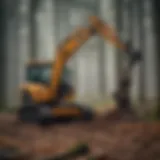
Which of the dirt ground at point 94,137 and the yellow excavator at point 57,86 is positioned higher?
the yellow excavator at point 57,86

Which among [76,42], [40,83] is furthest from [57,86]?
[76,42]

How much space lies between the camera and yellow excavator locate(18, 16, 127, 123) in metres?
1.92

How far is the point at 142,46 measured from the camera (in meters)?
1.93

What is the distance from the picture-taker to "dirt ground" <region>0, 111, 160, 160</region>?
5.77ft

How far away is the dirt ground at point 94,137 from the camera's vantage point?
1.76 meters

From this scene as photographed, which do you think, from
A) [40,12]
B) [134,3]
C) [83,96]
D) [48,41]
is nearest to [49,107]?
[83,96]

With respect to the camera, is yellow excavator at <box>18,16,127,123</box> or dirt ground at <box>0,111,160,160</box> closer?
dirt ground at <box>0,111,160,160</box>

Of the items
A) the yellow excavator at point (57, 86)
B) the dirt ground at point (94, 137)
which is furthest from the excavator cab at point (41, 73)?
the dirt ground at point (94, 137)

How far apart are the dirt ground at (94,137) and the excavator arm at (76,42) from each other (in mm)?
220

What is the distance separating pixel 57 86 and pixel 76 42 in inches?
9.5

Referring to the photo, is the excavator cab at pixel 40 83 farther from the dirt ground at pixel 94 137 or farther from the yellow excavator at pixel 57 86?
the dirt ground at pixel 94 137

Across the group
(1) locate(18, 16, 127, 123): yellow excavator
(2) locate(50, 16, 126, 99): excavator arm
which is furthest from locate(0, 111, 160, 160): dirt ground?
(2) locate(50, 16, 126, 99): excavator arm

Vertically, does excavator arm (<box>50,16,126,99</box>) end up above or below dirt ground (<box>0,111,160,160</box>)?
above

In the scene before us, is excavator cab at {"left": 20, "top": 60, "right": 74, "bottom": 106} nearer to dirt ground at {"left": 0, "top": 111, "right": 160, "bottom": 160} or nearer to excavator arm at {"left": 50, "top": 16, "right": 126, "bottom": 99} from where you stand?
excavator arm at {"left": 50, "top": 16, "right": 126, "bottom": 99}
